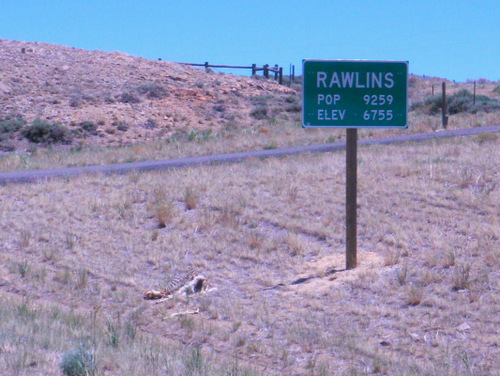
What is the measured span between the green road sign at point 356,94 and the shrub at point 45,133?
29970 mm

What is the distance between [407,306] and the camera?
29.6 ft

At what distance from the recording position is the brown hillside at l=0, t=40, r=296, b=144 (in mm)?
43375

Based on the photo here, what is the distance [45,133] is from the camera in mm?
38781

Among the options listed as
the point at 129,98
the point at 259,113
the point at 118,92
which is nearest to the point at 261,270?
the point at 129,98

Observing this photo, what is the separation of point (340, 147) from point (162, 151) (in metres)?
7.00

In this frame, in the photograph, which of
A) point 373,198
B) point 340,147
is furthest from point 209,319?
point 340,147

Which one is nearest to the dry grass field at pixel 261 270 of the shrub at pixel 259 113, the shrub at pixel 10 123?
the shrub at pixel 10 123

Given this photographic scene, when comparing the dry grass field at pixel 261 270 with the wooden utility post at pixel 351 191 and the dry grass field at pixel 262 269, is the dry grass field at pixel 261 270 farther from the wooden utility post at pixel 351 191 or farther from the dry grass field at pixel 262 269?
the wooden utility post at pixel 351 191

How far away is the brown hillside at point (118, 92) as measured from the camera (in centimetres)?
4338

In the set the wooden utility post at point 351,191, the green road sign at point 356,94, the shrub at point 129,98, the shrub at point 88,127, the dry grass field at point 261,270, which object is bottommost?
the dry grass field at point 261,270

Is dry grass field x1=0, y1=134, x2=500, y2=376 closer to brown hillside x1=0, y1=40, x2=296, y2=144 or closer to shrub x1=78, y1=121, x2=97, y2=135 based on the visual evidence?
shrub x1=78, y1=121, x2=97, y2=135

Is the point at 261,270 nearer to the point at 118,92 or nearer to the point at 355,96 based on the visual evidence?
the point at 355,96

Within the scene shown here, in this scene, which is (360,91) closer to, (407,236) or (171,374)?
(407,236)

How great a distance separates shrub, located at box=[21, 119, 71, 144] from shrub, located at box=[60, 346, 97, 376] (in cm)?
3420
